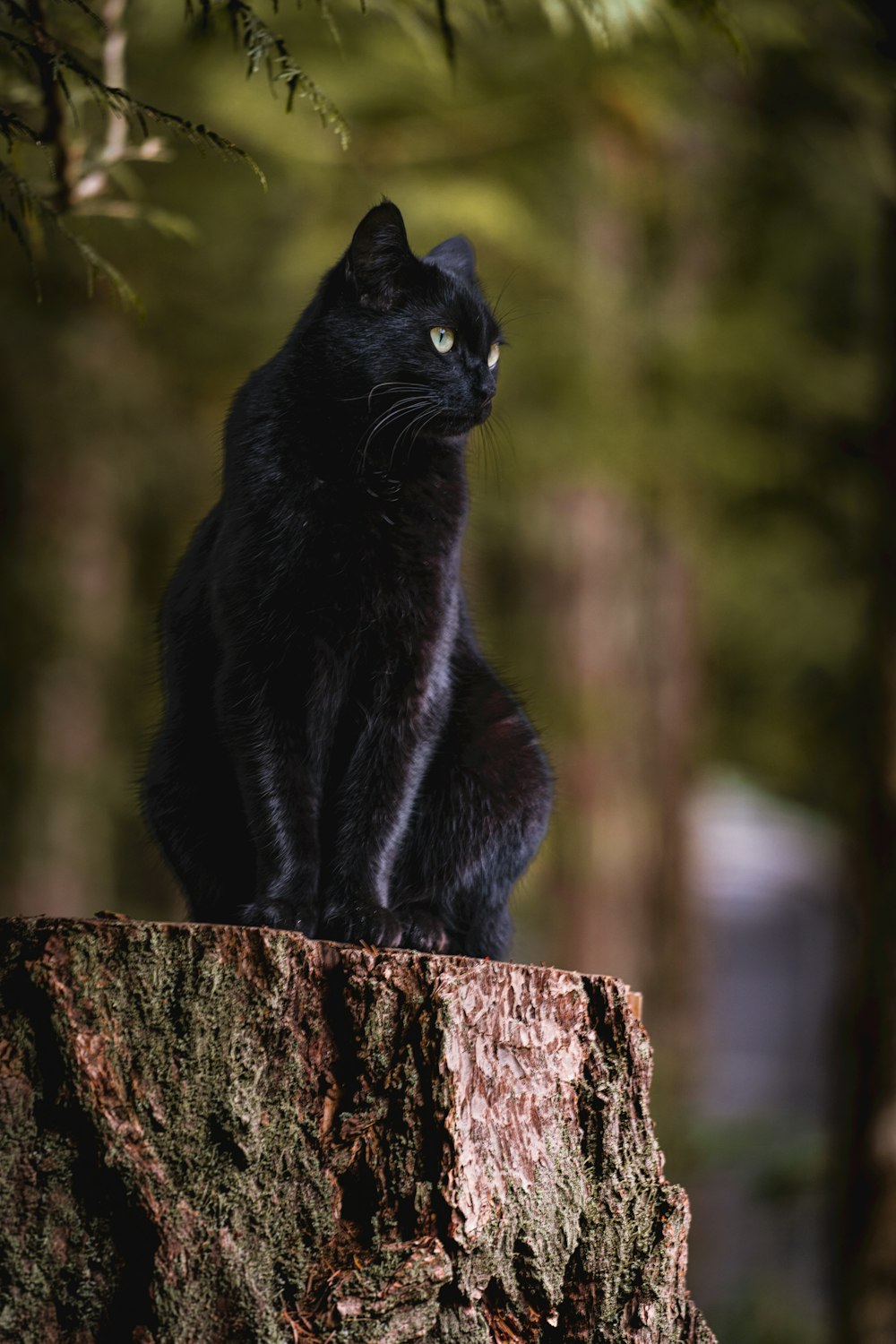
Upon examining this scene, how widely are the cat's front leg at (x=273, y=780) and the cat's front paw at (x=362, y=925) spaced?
0.04 m

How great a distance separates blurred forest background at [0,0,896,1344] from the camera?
618cm

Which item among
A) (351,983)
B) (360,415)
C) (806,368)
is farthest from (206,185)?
(351,983)

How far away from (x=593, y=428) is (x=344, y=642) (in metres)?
4.64

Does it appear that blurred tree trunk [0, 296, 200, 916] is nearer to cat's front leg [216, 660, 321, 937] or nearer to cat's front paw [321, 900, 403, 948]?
cat's front leg [216, 660, 321, 937]

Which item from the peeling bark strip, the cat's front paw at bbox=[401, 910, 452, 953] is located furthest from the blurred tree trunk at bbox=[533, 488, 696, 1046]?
the peeling bark strip

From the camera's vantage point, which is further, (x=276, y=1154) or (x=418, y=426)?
(x=418, y=426)

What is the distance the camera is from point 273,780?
2660 millimetres

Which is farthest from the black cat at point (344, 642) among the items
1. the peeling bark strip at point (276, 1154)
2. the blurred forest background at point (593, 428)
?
the blurred forest background at point (593, 428)

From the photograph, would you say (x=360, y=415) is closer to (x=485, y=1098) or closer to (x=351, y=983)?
(x=351, y=983)

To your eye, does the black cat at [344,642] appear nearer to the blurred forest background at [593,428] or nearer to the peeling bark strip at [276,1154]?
the peeling bark strip at [276,1154]

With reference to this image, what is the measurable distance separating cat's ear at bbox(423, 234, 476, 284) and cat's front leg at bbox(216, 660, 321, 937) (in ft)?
3.09

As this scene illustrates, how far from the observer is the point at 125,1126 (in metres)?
2.16

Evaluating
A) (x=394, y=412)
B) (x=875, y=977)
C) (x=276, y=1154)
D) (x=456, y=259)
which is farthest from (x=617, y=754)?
(x=276, y=1154)

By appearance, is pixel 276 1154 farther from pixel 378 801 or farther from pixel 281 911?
pixel 378 801
